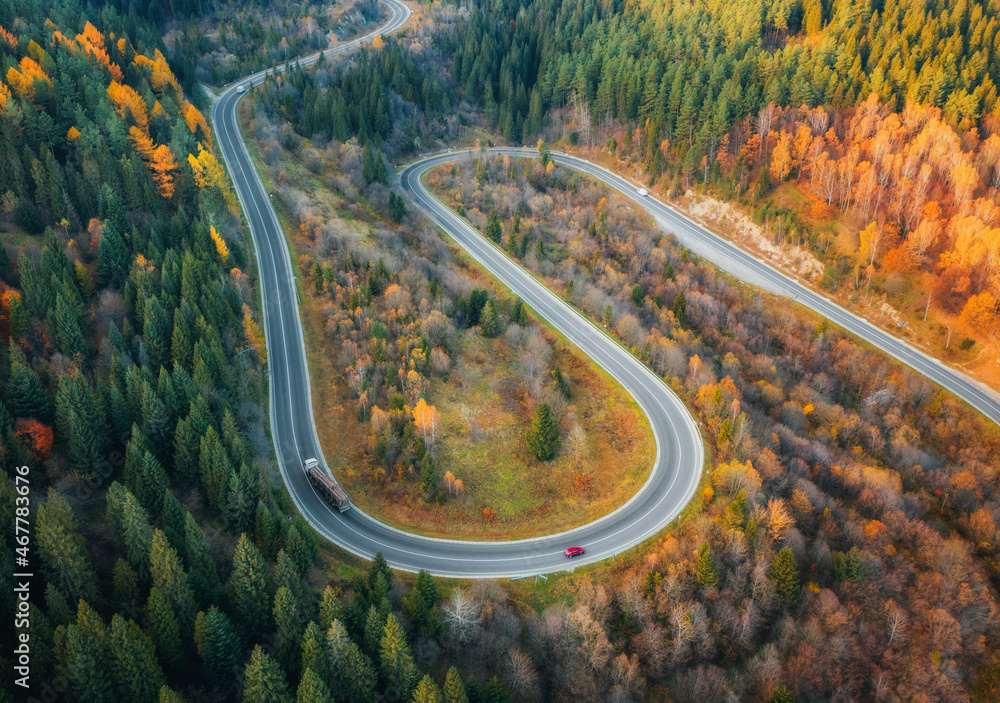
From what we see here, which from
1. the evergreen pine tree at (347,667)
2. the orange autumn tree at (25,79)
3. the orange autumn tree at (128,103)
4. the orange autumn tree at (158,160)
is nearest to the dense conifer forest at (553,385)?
the evergreen pine tree at (347,667)

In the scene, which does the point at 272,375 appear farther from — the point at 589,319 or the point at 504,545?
the point at 589,319

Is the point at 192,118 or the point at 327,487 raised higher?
the point at 192,118

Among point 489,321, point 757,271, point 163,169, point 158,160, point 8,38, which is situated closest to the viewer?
point 489,321

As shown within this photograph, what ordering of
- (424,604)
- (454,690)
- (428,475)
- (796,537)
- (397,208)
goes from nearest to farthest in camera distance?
(454,690), (424,604), (796,537), (428,475), (397,208)

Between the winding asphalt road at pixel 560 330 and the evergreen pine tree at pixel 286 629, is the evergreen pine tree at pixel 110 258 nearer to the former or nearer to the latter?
the winding asphalt road at pixel 560 330

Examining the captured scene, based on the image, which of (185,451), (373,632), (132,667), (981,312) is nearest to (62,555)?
(132,667)

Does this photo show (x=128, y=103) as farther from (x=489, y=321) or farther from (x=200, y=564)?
(x=200, y=564)

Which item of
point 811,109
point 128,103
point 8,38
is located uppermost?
point 8,38
